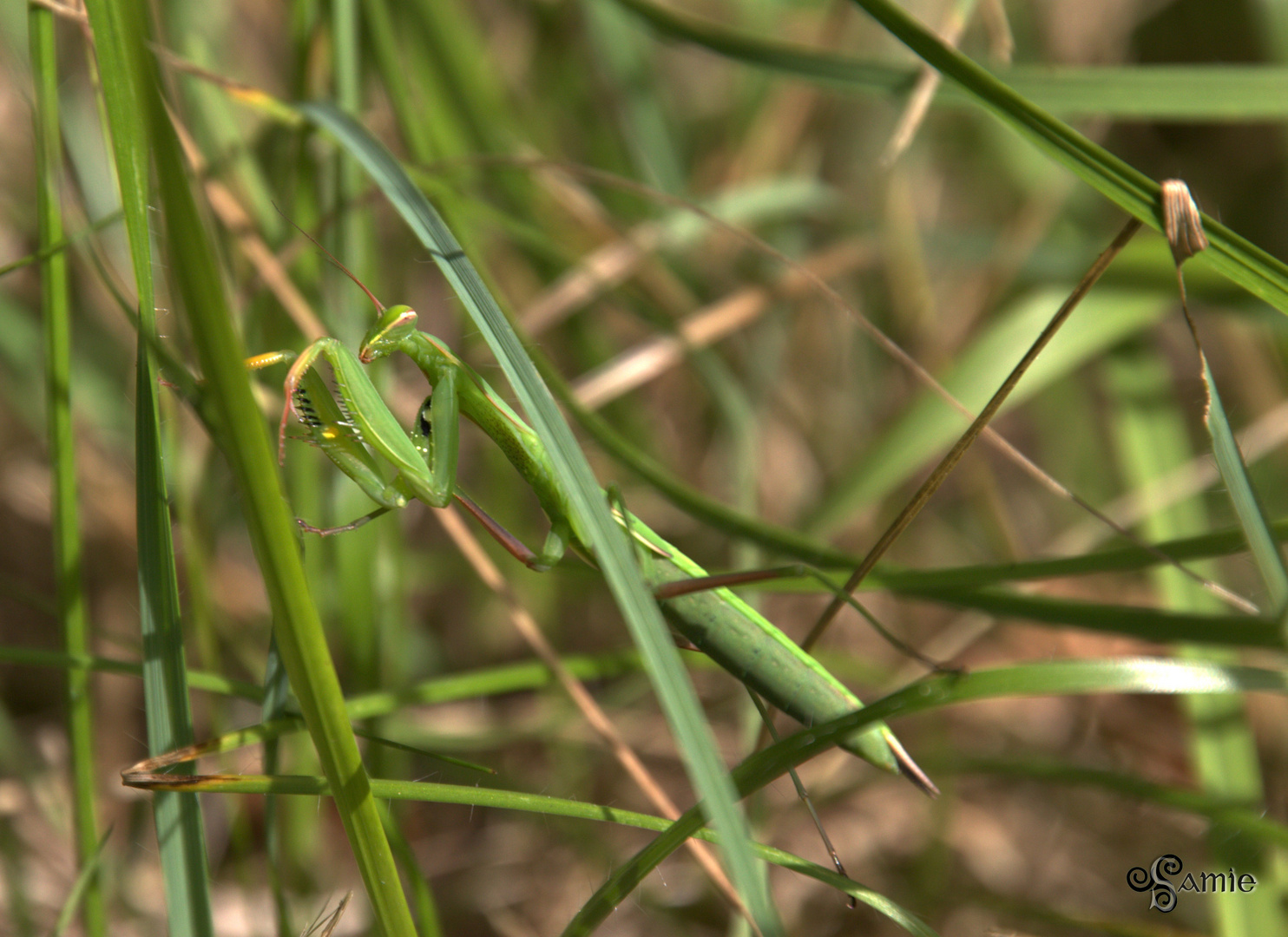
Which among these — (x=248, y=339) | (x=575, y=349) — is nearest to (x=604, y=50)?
(x=575, y=349)

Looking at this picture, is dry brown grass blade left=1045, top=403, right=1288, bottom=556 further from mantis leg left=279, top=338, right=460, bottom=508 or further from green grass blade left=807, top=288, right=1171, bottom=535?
mantis leg left=279, top=338, right=460, bottom=508

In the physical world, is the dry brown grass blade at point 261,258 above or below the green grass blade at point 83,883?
above

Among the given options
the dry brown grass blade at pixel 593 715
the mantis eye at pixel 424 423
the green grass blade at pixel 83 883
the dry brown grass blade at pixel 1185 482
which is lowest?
the green grass blade at pixel 83 883

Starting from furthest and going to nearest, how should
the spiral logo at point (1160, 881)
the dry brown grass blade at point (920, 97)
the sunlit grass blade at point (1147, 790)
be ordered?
the spiral logo at point (1160, 881) < the dry brown grass blade at point (920, 97) < the sunlit grass blade at point (1147, 790)

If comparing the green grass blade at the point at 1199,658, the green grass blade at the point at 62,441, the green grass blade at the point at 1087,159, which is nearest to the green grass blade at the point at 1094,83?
the green grass blade at the point at 1087,159

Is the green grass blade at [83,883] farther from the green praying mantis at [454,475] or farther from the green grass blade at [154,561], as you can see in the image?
the green praying mantis at [454,475]

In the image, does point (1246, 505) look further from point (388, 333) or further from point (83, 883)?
point (83, 883)
